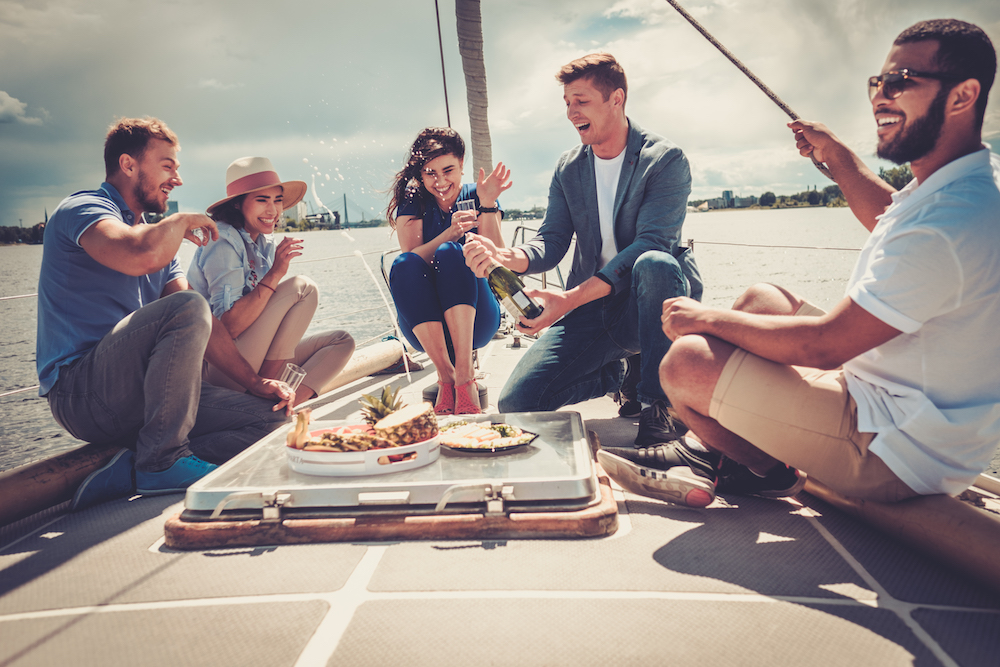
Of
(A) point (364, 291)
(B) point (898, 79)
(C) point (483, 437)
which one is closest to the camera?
(B) point (898, 79)

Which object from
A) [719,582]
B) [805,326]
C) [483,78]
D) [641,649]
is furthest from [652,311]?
[483,78]

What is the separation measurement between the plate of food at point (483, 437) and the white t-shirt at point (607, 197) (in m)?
1.10

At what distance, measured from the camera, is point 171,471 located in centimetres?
208

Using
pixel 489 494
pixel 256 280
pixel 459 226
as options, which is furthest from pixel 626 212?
pixel 256 280

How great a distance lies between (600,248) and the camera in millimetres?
2783

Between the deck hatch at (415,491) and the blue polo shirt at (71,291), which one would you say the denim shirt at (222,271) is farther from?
the deck hatch at (415,491)

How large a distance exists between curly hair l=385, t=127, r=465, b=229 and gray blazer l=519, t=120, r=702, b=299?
1.82 ft

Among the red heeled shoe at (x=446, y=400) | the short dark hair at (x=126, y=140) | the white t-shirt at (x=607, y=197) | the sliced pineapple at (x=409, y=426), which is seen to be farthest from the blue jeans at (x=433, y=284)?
the short dark hair at (x=126, y=140)

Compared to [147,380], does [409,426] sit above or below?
below

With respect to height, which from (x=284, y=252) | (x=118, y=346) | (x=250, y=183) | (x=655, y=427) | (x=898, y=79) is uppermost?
(x=250, y=183)

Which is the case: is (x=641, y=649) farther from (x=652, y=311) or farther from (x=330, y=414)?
(x=330, y=414)

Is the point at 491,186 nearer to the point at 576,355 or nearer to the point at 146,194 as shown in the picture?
the point at 576,355

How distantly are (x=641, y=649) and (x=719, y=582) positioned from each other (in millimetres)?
334

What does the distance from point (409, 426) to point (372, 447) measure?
124 mm
